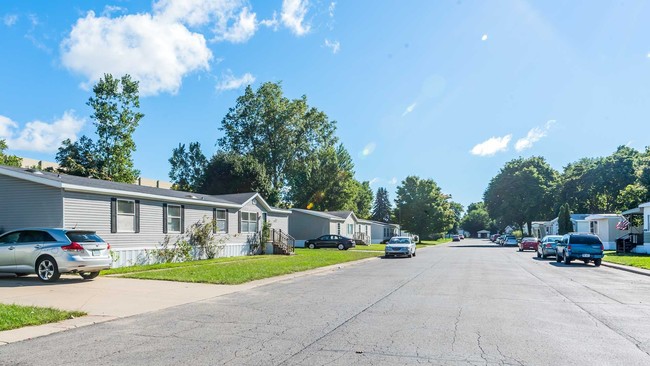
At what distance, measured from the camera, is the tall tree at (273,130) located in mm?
60031

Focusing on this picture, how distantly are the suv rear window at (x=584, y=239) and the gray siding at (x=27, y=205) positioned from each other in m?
24.2

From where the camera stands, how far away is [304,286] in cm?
1497

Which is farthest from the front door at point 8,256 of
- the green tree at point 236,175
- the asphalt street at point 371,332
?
the green tree at point 236,175

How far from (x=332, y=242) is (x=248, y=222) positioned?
1352 centimetres

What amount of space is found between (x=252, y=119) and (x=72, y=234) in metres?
47.1

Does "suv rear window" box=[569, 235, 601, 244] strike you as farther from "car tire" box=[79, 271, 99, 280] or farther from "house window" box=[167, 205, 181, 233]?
"car tire" box=[79, 271, 99, 280]

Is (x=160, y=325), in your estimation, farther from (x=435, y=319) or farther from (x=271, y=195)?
(x=271, y=195)

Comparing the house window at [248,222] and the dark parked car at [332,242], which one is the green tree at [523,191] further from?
the house window at [248,222]

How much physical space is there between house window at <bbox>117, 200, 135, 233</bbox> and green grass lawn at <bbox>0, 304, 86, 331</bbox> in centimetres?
1092

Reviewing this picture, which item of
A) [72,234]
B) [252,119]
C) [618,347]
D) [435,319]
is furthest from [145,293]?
[252,119]

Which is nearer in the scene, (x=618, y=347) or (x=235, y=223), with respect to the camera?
(x=618, y=347)

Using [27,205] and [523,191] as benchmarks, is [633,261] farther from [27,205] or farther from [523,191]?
[523,191]

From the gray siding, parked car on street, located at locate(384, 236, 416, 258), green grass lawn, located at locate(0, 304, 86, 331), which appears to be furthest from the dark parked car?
green grass lawn, located at locate(0, 304, 86, 331)

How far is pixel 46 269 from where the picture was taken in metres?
14.2
